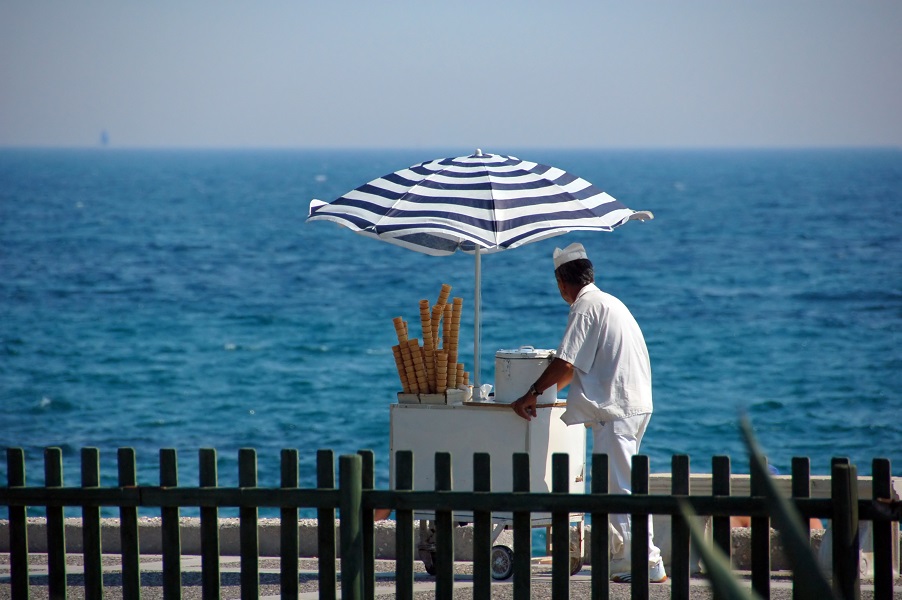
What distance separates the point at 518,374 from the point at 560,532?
1.68 meters

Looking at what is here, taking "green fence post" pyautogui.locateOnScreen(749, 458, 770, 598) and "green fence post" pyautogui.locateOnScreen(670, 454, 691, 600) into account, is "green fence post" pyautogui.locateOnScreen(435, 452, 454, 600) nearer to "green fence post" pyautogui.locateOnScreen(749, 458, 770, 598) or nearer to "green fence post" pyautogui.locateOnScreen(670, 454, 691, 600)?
"green fence post" pyautogui.locateOnScreen(670, 454, 691, 600)

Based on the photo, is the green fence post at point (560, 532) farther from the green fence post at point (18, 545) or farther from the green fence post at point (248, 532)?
the green fence post at point (18, 545)

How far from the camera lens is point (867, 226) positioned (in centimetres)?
7162

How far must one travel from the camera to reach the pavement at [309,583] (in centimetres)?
570

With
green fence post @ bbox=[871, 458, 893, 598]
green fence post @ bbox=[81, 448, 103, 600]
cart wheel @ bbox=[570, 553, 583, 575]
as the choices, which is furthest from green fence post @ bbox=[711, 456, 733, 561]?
green fence post @ bbox=[81, 448, 103, 600]

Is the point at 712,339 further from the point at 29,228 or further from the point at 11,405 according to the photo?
the point at 29,228

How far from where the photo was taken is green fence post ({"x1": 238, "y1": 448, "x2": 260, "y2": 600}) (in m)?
4.76

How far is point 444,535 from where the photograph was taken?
4805 mm

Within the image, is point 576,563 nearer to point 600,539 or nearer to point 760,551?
point 600,539

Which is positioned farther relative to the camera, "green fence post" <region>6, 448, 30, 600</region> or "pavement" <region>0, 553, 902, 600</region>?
"pavement" <region>0, 553, 902, 600</region>

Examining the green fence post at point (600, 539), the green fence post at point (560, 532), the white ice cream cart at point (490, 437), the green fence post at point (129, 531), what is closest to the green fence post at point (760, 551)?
the green fence post at point (600, 539)

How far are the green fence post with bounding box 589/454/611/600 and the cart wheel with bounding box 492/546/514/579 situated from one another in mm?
1507

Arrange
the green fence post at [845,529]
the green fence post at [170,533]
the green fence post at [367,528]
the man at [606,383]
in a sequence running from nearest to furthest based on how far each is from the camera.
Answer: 1. the green fence post at [845,529]
2. the green fence post at [367,528]
3. the green fence post at [170,533]
4. the man at [606,383]

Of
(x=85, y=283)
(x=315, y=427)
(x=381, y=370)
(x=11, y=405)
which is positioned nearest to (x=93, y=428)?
(x=11, y=405)
